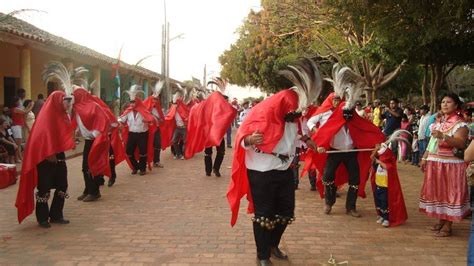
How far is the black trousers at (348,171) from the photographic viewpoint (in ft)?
22.0

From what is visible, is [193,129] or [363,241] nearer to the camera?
[363,241]

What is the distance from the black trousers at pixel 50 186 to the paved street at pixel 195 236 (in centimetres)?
21

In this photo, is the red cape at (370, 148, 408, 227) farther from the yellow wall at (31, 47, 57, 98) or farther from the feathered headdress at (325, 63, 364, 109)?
the yellow wall at (31, 47, 57, 98)

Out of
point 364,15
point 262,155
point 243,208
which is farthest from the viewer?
point 364,15

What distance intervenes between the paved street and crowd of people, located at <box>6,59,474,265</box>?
299 millimetres

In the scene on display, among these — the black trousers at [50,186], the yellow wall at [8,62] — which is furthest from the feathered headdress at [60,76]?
the yellow wall at [8,62]

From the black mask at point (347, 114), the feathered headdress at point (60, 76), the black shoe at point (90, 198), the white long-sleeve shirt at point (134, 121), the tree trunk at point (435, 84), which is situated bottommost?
the black shoe at point (90, 198)

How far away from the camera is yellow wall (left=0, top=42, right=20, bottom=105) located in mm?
14695

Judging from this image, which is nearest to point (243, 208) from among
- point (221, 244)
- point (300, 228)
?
point (300, 228)

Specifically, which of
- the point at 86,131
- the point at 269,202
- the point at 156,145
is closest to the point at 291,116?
the point at 269,202

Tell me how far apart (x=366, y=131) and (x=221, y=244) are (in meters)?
2.66

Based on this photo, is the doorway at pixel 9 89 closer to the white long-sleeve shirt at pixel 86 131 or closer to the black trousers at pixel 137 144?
the black trousers at pixel 137 144

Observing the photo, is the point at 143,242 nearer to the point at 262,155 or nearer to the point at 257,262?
the point at 257,262

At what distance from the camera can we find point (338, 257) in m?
5.00
